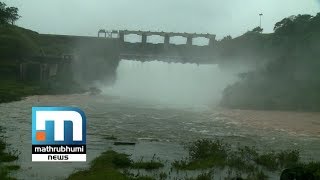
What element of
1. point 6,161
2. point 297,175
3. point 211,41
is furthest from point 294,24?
point 6,161

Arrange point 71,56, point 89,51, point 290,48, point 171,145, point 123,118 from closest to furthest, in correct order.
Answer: point 171,145
point 123,118
point 290,48
point 71,56
point 89,51

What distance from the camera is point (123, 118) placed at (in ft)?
150

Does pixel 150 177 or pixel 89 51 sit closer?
pixel 150 177

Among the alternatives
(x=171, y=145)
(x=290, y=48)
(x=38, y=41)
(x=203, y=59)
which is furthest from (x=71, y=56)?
(x=171, y=145)

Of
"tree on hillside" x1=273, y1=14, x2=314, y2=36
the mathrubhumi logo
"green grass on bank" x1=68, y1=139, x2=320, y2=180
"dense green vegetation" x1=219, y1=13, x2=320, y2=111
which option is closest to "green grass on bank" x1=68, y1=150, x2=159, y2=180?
"green grass on bank" x1=68, y1=139, x2=320, y2=180

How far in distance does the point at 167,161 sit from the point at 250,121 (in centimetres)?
2539

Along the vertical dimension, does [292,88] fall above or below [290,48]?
below

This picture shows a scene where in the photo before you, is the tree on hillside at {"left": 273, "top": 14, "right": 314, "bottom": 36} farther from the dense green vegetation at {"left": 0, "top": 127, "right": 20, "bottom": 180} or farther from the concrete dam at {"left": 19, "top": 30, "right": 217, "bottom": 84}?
the dense green vegetation at {"left": 0, "top": 127, "right": 20, "bottom": 180}

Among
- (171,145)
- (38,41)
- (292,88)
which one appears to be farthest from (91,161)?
(38,41)

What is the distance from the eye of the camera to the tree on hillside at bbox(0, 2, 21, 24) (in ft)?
333

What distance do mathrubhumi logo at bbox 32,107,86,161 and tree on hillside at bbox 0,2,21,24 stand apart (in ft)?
297

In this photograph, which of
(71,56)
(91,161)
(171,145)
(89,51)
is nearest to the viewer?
(91,161)

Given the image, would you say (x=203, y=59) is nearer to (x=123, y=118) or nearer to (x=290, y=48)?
(x=290, y=48)

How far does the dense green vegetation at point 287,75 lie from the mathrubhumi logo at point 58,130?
49.0 m
